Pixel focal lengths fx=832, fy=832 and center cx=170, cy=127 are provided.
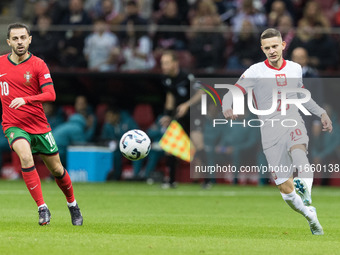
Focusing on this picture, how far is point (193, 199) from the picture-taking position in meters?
A: 15.1

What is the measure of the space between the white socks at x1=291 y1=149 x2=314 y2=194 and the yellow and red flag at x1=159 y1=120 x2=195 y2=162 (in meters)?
8.09

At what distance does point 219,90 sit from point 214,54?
857 mm

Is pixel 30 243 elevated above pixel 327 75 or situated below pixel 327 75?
below

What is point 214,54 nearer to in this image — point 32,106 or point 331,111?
point 331,111

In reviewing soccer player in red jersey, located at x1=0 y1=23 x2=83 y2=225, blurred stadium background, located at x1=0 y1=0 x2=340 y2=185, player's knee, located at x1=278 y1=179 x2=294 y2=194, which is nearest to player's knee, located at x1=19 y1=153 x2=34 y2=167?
soccer player in red jersey, located at x1=0 y1=23 x2=83 y2=225

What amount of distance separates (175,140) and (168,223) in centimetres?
695

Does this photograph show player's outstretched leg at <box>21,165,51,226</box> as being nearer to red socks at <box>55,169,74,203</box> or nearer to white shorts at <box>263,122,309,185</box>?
red socks at <box>55,169,74,203</box>

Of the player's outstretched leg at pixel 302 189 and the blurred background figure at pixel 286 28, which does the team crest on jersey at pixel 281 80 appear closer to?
the player's outstretched leg at pixel 302 189

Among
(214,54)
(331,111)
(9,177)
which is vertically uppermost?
(214,54)

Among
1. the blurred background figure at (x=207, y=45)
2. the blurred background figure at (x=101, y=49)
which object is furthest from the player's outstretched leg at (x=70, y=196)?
the blurred background figure at (x=101, y=49)

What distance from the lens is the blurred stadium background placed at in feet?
61.6

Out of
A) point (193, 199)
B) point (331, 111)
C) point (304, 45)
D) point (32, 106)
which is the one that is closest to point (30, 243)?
point (32, 106)

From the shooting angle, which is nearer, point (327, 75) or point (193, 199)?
point (193, 199)

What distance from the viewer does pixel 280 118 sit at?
9.70 meters
